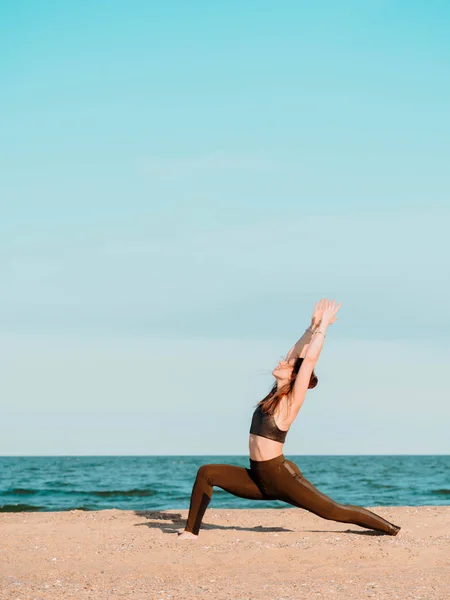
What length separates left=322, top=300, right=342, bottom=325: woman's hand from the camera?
9.56 m

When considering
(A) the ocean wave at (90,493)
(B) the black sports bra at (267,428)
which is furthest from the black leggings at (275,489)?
(A) the ocean wave at (90,493)

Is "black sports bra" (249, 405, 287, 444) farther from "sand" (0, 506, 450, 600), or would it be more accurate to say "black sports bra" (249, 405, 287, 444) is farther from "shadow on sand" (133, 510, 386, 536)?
"shadow on sand" (133, 510, 386, 536)

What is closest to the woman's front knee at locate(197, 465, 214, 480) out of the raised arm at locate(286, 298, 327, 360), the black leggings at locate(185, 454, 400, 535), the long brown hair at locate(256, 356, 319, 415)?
the black leggings at locate(185, 454, 400, 535)

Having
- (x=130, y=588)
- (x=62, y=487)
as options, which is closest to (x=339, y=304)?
(x=130, y=588)

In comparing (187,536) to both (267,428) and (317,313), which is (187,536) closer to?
(267,428)

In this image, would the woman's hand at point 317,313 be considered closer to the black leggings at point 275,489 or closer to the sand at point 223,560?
the black leggings at point 275,489

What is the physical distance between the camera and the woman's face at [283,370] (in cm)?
958

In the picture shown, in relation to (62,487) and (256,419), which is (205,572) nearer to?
(256,419)

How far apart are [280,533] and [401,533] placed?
156 centimetres

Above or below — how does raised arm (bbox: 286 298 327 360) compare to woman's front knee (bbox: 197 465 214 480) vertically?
above

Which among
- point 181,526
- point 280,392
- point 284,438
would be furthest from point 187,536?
point 280,392

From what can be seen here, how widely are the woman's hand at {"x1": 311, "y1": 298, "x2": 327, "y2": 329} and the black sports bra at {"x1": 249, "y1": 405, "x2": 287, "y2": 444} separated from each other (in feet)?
3.98

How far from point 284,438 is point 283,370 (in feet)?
2.61

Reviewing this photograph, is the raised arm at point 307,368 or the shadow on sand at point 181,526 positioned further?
the shadow on sand at point 181,526
